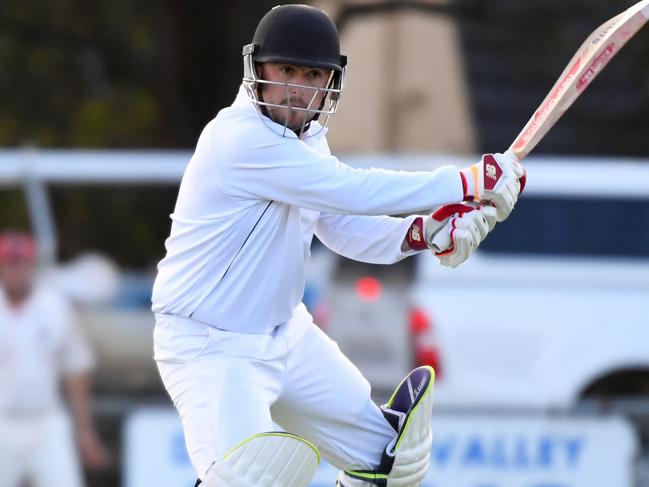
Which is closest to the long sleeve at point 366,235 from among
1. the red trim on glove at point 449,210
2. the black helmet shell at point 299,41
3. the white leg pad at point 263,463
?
the red trim on glove at point 449,210

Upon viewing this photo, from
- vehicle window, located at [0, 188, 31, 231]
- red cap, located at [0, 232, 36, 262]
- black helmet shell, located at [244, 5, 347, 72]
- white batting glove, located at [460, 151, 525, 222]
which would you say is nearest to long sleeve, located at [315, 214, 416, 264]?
white batting glove, located at [460, 151, 525, 222]

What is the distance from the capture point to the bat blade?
424 centimetres

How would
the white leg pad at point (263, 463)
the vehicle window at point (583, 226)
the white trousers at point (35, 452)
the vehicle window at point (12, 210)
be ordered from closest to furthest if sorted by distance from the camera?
the white leg pad at point (263, 463) < the white trousers at point (35, 452) < the vehicle window at point (583, 226) < the vehicle window at point (12, 210)

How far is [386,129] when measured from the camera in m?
12.4

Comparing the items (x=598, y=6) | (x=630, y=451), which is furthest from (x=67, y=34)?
(x=630, y=451)

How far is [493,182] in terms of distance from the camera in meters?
4.10

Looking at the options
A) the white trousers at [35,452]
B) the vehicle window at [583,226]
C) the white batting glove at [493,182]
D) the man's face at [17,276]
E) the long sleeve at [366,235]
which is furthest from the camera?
the vehicle window at [583,226]

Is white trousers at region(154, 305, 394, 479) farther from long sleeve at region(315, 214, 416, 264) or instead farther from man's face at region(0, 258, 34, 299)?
man's face at region(0, 258, 34, 299)

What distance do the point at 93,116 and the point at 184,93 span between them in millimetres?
2171

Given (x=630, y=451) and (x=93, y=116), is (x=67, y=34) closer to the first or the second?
(x=93, y=116)

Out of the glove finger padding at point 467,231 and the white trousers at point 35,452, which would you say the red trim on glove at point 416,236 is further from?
the white trousers at point 35,452

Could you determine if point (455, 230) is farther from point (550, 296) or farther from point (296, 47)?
point (550, 296)

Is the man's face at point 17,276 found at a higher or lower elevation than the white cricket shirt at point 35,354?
higher

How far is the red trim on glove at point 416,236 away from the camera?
14.2 ft
